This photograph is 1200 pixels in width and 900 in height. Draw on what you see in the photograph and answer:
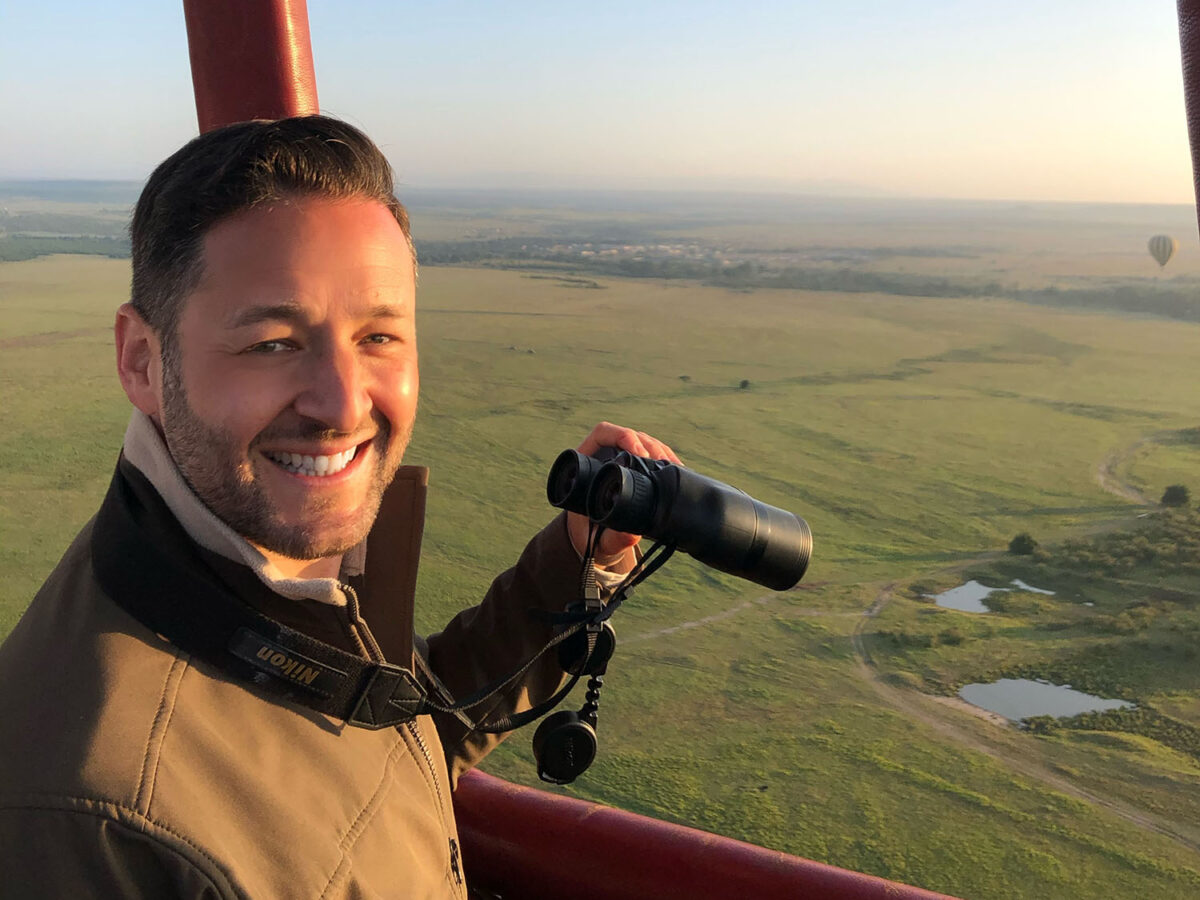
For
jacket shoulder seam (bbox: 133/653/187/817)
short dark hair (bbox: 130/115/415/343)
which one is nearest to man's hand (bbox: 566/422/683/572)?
short dark hair (bbox: 130/115/415/343)

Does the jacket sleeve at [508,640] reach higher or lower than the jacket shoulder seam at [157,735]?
lower

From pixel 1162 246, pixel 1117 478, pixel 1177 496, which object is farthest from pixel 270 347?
pixel 1162 246

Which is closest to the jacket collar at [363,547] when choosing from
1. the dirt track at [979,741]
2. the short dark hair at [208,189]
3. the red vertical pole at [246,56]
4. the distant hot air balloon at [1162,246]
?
the short dark hair at [208,189]

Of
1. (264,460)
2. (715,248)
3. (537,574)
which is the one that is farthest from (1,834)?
(715,248)

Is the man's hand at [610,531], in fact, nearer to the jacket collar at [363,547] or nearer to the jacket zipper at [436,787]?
the jacket collar at [363,547]

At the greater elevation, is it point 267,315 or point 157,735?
point 267,315

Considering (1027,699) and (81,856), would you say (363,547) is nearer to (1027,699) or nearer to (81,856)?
(81,856)
